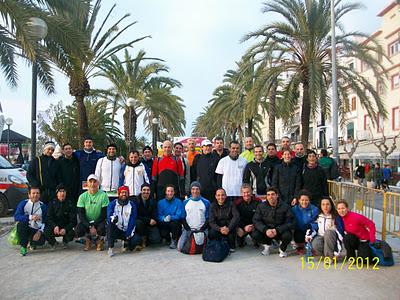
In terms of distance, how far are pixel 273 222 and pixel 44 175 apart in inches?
162

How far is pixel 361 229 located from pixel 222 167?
2625 mm

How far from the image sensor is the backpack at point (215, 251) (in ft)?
20.3

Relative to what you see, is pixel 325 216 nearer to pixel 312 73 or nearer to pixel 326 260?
pixel 326 260

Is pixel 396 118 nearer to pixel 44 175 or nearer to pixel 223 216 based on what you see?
pixel 223 216

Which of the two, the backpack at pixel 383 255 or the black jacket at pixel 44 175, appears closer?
the backpack at pixel 383 255

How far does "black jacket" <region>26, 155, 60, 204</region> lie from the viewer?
24.4ft

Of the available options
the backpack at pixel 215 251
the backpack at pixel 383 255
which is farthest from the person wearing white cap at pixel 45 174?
the backpack at pixel 383 255

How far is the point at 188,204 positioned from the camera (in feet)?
23.3

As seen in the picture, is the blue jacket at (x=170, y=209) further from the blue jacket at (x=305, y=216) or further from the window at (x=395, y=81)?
the window at (x=395, y=81)

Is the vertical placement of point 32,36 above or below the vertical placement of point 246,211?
above

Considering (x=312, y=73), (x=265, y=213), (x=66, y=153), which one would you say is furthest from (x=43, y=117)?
(x=265, y=213)

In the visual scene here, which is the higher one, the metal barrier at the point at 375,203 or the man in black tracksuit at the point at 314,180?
the man in black tracksuit at the point at 314,180

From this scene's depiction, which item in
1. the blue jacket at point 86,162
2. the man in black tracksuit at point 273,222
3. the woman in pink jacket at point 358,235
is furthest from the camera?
the blue jacket at point 86,162

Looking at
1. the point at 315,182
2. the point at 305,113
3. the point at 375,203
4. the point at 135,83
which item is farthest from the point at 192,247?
the point at 135,83
